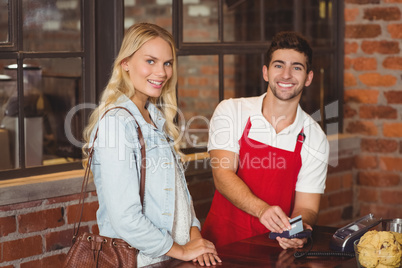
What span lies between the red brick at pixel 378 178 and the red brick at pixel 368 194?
0.03 metres

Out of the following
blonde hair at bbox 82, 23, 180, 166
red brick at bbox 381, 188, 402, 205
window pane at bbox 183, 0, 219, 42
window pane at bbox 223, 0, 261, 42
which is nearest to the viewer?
blonde hair at bbox 82, 23, 180, 166

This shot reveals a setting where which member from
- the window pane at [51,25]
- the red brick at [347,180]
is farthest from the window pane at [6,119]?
the red brick at [347,180]

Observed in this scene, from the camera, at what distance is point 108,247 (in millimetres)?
1983

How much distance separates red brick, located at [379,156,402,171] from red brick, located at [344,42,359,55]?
2.39 feet

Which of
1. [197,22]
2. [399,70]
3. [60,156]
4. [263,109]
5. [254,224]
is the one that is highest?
[197,22]

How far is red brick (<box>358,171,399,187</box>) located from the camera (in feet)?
13.2

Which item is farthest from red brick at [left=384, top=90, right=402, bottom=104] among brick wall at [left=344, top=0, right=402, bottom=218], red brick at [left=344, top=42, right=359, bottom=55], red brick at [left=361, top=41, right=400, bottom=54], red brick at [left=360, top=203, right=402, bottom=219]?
red brick at [left=360, top=203, right=402, bottom=219]

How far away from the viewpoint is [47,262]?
2.71m

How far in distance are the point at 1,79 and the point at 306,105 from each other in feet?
7.24

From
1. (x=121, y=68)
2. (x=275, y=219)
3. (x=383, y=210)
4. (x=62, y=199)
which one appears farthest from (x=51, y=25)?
(x=383, y=210)

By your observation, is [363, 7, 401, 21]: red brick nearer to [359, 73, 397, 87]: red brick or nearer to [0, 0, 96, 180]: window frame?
[359, 73, 397, 87]: red brick

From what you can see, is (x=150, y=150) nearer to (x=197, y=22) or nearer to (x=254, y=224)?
(x=254, y=224)

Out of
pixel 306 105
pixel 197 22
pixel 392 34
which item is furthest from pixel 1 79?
pixel 392 34

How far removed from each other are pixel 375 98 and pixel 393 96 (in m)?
0.12
